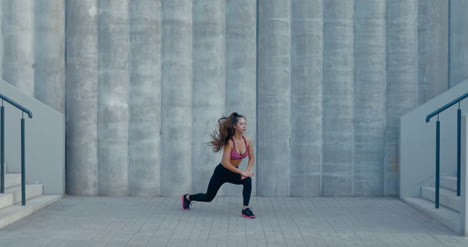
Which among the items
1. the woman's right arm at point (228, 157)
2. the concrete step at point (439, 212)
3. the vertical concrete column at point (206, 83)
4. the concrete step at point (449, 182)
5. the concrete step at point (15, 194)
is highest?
the vertical concrete column at point (206, 83)

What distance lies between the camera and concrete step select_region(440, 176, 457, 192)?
863cm

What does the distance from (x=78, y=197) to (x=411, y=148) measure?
5.34 meters

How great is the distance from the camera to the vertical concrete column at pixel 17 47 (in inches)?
394

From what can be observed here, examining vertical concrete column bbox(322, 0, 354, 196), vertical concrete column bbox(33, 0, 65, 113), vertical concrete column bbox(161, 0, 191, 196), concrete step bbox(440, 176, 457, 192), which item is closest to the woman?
vertical concrete column bbox(161, 0, 191, 196)

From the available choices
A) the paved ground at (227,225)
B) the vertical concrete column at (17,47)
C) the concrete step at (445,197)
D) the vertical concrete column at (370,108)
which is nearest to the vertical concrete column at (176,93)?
the paved ground at (227,225)

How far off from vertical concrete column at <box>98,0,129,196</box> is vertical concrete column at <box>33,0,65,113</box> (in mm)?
695

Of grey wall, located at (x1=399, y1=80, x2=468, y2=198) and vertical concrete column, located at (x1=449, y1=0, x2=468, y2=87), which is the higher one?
vertical concrete column, located at (x1=449, y1=0, x2=468, y2=87)

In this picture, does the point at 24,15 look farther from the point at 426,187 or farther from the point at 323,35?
the point at 426,187

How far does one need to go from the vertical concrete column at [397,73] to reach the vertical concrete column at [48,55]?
5.39 m

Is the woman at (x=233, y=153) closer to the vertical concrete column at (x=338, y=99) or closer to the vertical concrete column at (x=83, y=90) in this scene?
the vertical concrete column at (x=338, y=99)

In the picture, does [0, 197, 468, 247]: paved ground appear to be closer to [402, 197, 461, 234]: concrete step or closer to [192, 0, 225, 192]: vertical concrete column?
[402, 197, 461, 234]: concrete step

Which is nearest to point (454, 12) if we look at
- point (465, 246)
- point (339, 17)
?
point (339, 17)

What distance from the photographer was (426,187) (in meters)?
9.51

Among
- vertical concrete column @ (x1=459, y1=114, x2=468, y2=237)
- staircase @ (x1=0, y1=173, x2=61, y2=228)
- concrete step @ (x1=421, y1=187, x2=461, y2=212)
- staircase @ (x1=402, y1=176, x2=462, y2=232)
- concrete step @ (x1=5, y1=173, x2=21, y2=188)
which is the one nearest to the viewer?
vertical concrete column @ (x1=459, y1=114, x2=468, y2=237)
